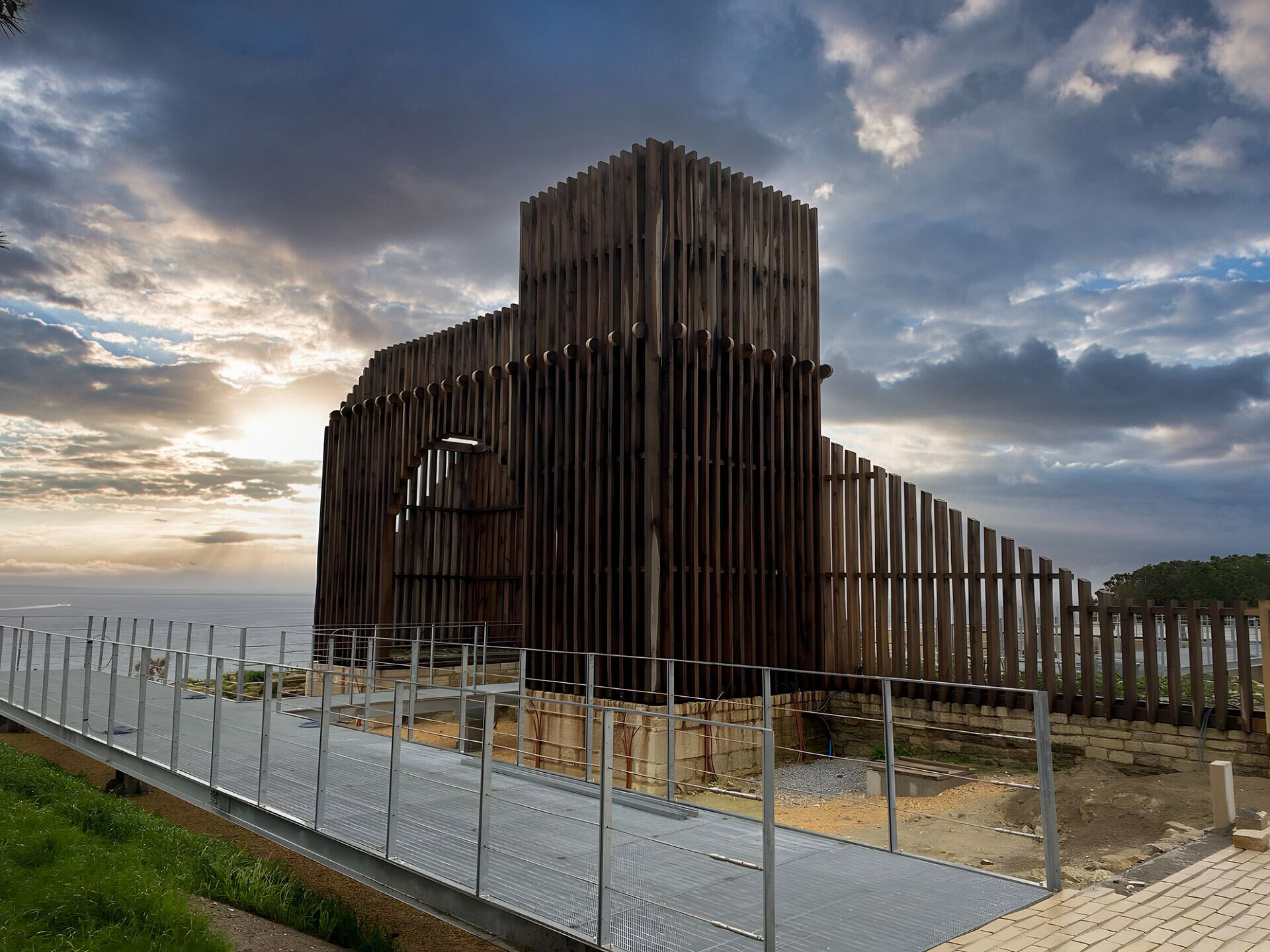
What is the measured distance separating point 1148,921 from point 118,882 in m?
6.22

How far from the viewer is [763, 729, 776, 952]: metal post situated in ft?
12.6

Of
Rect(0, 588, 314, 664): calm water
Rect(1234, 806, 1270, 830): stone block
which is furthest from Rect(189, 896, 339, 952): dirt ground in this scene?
Rect(0, 588, 314, 664): calm water

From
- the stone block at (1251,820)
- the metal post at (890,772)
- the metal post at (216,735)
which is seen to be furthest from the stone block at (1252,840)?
the metal post at (216,735)

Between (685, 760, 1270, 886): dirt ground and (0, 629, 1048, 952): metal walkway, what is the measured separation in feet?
6.72

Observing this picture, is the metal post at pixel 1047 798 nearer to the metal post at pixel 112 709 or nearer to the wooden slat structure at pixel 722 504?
the wooden slat structure at pixel 722 504

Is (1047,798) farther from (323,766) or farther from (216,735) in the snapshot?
(216,735)

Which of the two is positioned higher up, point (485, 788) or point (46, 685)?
point (485, 788)

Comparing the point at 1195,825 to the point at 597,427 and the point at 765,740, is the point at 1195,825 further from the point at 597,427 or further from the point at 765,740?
the point at 597,427

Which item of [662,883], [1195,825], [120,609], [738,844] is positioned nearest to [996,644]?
[1195,825]

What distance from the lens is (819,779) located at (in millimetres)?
11492

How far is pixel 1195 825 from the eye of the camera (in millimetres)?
7699

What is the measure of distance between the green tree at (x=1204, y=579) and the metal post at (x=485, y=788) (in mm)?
34745

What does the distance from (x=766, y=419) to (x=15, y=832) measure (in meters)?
9.86

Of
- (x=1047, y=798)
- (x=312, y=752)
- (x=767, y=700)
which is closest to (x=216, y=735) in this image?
(x=312, y=752)
